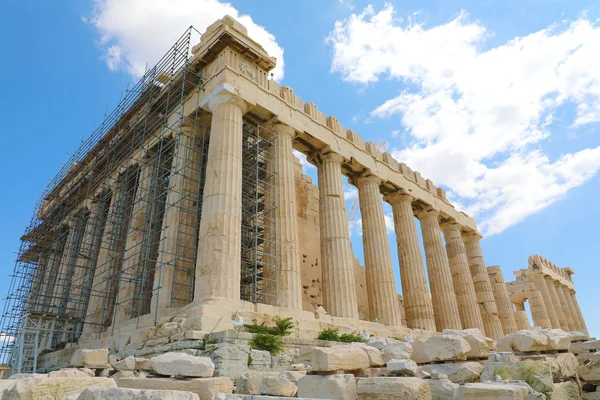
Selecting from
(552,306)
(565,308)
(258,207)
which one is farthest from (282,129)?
(565,308)

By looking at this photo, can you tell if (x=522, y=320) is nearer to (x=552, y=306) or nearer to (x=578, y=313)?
(x=552, y=306)

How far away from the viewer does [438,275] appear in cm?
2412

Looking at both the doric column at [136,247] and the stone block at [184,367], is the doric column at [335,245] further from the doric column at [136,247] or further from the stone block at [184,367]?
the stone block at [184,367]

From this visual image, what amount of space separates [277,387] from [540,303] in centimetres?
3870

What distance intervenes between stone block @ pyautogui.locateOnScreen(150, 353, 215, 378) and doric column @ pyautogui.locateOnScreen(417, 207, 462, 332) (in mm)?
19226

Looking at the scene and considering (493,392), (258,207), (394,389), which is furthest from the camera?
(258,207)

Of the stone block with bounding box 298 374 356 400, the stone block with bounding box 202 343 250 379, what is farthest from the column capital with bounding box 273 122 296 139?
the stone block with bounding box 298 374 356 400

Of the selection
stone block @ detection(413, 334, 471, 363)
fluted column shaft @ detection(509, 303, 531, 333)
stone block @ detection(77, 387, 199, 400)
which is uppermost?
fluted column shaft @ detection(509, 303, 531, 333)

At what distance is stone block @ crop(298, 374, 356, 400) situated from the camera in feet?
16.7

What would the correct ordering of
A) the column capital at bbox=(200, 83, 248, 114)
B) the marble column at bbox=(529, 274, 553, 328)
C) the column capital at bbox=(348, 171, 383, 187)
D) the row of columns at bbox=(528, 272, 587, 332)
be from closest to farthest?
the column capital at bbox=(200, 83, 248, 114), the column capital at bbox=(348, 171, 383, 187), the marble column at bbox=(529, 274, 553, 328), the row of columns at bbox=(528, 272, 587, 332)

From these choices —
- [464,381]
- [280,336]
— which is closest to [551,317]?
[280,336]

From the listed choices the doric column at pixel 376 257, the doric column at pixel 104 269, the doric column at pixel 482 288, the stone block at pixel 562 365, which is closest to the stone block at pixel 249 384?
the stone block at pixel 562 365

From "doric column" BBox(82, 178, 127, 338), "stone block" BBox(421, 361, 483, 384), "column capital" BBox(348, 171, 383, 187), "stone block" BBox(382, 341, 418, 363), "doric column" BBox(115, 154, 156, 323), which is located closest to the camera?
"stone block" BBox(421, 361, 483, 384)

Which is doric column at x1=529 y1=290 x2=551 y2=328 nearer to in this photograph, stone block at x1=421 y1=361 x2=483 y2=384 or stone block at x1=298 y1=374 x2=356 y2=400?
stone block at x1=421 y1=361 x2=483 y2=384
